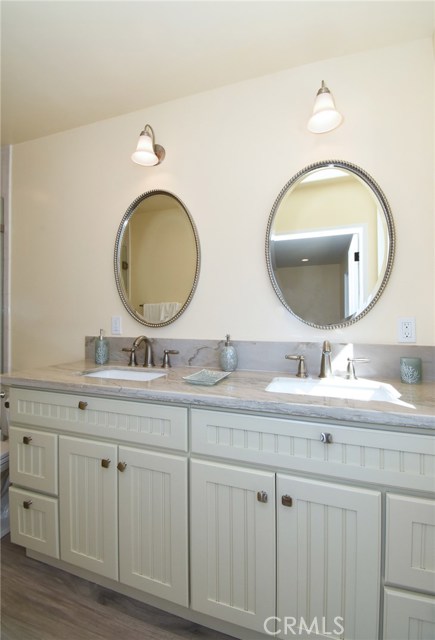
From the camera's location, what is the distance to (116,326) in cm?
193

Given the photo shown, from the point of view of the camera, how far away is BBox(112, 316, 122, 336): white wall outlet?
1.92 metres

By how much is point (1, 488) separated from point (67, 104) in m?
2.28

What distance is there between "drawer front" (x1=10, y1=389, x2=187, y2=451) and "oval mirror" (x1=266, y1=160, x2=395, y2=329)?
2.66 feet

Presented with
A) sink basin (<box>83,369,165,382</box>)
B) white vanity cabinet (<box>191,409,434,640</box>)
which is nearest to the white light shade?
sink basin (<box>83,369,165,382</box>)

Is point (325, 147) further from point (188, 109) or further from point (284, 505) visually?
point (284, 505)

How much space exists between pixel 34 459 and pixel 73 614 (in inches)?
25.6

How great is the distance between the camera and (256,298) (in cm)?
160

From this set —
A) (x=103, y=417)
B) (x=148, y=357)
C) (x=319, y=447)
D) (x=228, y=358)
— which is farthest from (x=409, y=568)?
(x=148, y=357)

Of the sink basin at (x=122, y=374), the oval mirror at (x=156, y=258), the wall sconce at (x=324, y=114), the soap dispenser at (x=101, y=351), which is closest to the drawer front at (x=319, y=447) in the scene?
the sink basin at (x=122, y=374)

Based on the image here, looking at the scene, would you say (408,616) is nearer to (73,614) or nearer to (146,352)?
(73,614)

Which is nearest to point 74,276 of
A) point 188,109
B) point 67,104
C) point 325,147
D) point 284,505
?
point 67,104

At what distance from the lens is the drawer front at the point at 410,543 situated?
2.87 ft

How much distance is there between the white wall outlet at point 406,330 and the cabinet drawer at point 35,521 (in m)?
1.76

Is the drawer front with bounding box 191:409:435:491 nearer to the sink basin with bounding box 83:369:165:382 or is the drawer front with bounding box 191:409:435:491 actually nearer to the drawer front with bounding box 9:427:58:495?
the sink basin with bounding box 83:369:165:382
